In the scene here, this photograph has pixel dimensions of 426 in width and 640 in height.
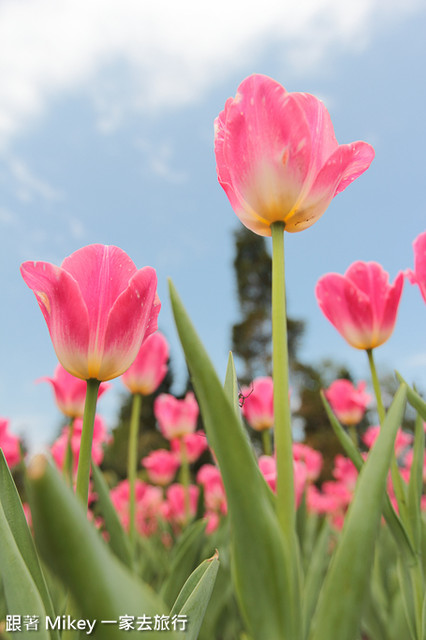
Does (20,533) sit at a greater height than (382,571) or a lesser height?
greater

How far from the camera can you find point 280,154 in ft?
1.42

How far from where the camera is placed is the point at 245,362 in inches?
912

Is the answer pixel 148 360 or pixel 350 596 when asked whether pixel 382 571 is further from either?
pixel 350 596

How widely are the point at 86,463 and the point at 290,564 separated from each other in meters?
0.21

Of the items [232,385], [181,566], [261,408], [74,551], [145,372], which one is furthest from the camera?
[261,408]

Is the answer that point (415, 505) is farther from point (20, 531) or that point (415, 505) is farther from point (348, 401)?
point (348, 401)

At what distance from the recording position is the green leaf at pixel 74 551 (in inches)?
9.0

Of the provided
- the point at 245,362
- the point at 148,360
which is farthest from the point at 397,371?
the point at 245,362

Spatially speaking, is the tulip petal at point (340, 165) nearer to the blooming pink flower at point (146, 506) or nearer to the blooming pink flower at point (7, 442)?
the blooming pink flower at point (7, 442)

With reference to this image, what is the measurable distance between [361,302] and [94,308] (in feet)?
1.69

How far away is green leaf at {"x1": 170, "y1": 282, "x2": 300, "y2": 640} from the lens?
12.0 inches

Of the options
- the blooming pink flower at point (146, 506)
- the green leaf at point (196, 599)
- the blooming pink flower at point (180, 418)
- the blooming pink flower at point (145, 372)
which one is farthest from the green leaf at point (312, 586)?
the blooming pink flower at point (146, 506)

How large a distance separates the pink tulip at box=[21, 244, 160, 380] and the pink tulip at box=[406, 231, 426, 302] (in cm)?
41

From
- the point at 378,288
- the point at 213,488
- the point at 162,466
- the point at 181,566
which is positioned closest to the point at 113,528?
the point at 181,566
